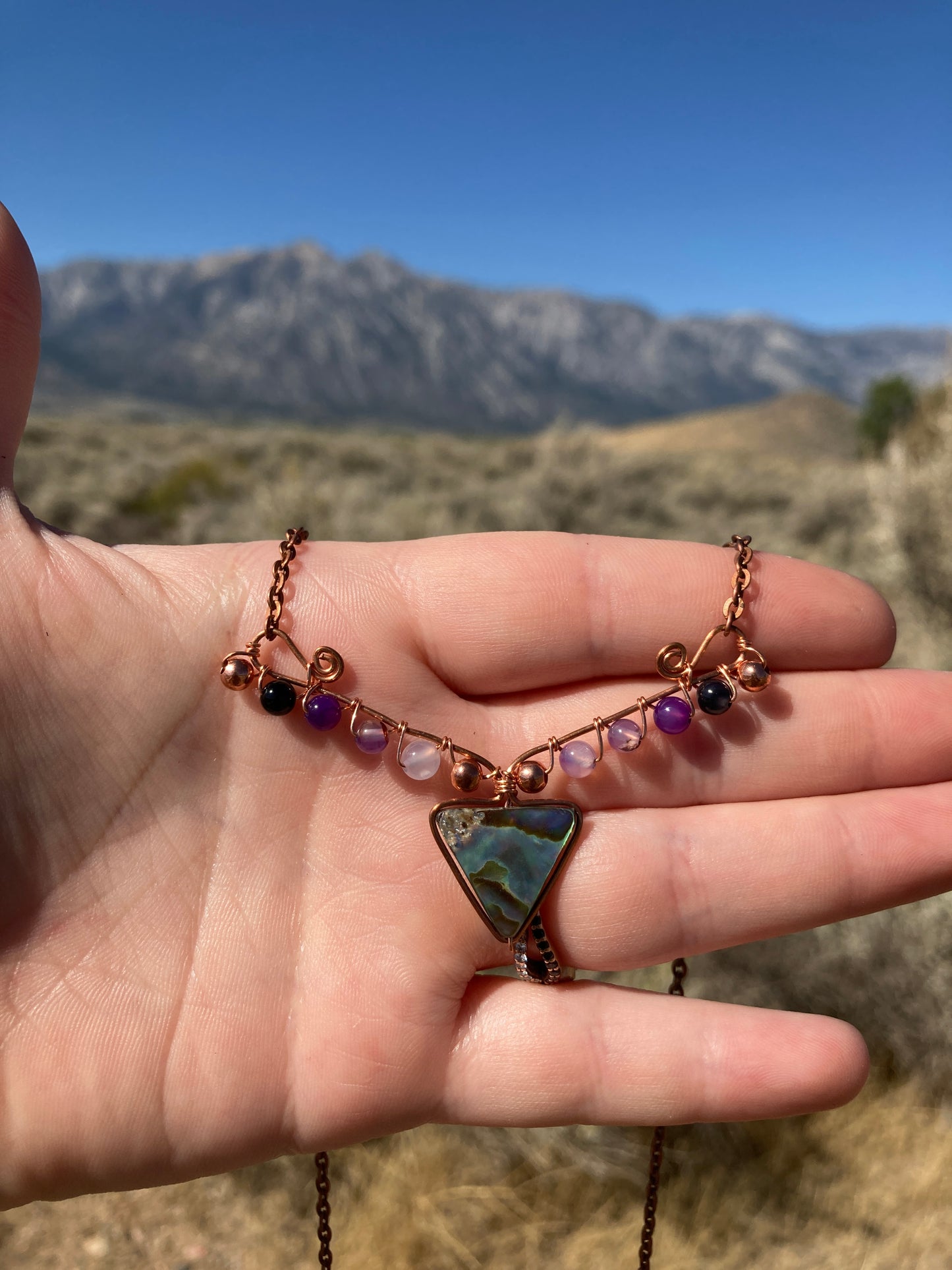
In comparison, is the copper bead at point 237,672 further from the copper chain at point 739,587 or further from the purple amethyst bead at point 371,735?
the copper chain at point 739,587

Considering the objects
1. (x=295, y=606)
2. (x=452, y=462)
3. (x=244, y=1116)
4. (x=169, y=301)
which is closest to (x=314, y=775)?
(x=295, y=606)

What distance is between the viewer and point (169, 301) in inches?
6260

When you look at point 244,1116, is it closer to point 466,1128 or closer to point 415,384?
point 466,1128

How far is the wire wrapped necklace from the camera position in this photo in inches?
78.3

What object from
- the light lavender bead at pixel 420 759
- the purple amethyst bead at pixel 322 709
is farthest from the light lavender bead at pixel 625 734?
the purple amethyst bead at pixel 322 709

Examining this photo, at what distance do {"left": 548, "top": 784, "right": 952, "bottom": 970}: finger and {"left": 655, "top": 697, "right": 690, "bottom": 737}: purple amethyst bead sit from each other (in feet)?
0.82

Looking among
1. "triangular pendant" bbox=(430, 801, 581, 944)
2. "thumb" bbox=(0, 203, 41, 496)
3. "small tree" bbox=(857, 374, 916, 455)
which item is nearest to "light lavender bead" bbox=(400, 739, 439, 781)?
"triangular pendant" bbox=(430, 801, 581, 944)

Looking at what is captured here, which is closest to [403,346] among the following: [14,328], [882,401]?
[882,401]

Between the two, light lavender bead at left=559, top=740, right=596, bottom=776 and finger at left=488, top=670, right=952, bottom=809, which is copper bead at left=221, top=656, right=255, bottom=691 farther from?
light lavender bead at left=559, top=740, right=596, bottom=776

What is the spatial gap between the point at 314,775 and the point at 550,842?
0.64 m

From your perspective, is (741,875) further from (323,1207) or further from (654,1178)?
(323,1207)

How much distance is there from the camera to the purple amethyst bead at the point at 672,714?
2111 mm

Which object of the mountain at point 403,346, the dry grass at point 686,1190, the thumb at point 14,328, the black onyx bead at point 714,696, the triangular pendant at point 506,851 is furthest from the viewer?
the mountain at point 403,346

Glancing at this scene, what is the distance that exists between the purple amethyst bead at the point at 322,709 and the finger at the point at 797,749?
490 millimetres
